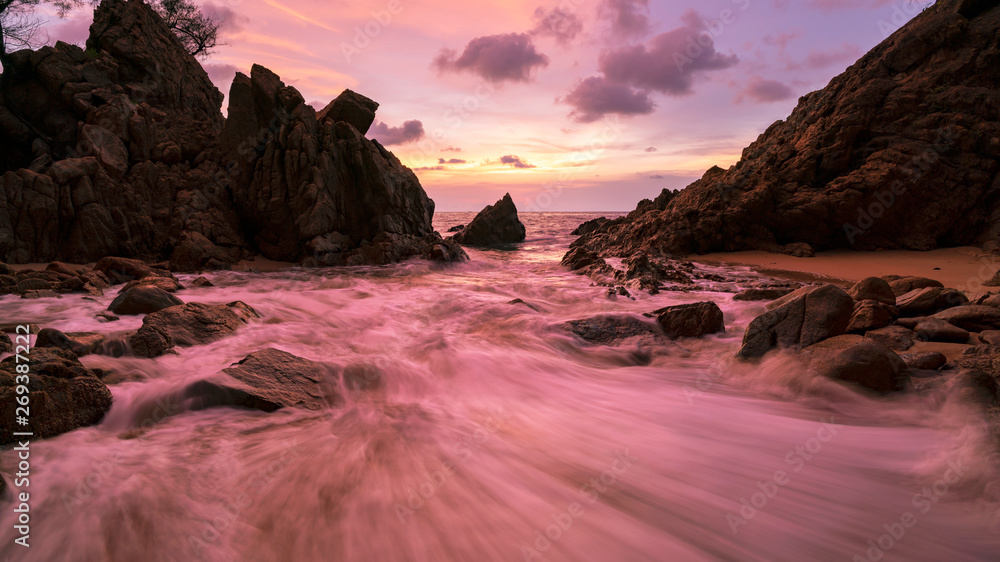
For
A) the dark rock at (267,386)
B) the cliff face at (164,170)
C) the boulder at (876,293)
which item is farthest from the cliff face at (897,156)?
the dark rock at (267,386)

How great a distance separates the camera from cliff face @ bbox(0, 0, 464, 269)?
11352 mm

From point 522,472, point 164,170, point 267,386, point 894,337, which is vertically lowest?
point 522,472

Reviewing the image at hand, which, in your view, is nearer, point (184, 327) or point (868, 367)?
point (868, 367)

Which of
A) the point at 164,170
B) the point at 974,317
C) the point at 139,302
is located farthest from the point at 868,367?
the point at 164,170

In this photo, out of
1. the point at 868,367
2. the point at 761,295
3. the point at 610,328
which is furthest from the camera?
the point at 761,295

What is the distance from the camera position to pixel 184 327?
17.9ft

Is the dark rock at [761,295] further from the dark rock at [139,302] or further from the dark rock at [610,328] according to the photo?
the dark rock at [139,302]

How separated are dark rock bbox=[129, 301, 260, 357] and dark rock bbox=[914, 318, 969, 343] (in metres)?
9.21

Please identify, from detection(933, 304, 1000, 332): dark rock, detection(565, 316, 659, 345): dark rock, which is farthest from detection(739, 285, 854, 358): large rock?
detection(565, 316, 659, 345): dark rock

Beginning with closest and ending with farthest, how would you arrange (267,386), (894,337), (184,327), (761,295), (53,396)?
(53,396), (267,386), (894,337), (184,327), (761,295)

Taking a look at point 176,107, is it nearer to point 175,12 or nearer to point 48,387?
point 175,12

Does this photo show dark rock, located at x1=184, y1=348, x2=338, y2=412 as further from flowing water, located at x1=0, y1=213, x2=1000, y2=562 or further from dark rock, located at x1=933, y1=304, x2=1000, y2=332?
dark rock, located at x1=933, y1=304, x2=1000, y2=332

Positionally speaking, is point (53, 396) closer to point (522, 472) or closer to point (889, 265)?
point (522, 472)

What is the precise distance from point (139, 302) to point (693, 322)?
9.33 meters
